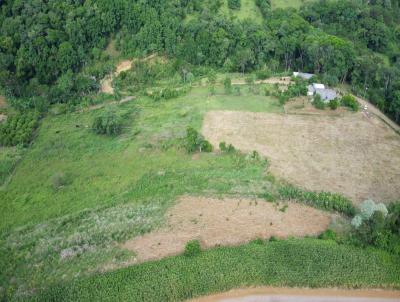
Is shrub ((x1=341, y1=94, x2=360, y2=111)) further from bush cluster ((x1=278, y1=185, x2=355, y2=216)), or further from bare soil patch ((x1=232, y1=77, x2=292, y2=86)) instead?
bush cluster ((x1=278, y1=185, x2=355, y2=216))

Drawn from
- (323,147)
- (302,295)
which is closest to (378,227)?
(302,295)

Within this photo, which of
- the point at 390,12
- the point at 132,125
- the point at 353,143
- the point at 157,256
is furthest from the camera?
the point at 390,12

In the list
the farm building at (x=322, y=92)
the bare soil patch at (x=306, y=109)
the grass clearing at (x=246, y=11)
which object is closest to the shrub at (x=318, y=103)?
the bare soil patch at (x=306, y=109)

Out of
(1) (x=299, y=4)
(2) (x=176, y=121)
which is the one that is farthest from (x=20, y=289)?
(1) (x=299, y=4)

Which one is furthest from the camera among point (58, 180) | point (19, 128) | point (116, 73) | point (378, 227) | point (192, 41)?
point (192, 41)

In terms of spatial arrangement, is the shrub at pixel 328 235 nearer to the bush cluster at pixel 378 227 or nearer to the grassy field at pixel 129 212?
the grassy field at pixel 129 212

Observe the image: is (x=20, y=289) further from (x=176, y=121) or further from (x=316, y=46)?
(x=316, y=46)

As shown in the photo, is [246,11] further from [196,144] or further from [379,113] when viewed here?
[196,144]
